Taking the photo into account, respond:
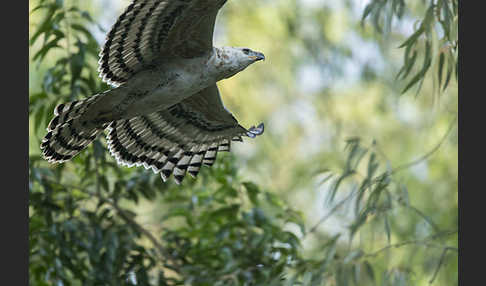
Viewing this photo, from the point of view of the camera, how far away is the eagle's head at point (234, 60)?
366 cm

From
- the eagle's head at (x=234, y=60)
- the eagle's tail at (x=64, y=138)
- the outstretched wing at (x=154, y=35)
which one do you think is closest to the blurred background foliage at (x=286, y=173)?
the eagle's tail at (x=64, y=138)

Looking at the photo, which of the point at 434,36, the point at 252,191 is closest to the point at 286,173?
the point at 252,191

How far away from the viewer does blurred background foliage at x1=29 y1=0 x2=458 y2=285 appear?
169 inches

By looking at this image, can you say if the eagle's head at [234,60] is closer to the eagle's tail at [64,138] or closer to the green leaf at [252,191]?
the eagle's tail at [64,138]

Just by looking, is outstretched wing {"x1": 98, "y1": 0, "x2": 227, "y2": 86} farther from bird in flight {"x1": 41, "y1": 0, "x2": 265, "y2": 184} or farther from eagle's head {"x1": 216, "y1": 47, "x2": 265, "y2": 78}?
eagle's head {"x1": 216, "y1": 47, "x2": 265, "y2": 78}

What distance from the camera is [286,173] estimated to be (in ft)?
31.9

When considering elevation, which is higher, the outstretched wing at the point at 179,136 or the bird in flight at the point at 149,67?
the bird in flight at the point at 149,67

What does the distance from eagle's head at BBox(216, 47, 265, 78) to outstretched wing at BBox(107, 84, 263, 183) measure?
556mm

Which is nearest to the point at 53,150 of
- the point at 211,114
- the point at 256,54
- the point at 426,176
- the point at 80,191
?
the point at 80,191

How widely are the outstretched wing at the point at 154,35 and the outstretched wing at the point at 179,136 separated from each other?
577mm

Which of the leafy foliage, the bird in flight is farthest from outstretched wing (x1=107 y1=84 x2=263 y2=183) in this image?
the leafy foliage

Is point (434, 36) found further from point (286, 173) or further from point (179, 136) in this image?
point (286, 173)

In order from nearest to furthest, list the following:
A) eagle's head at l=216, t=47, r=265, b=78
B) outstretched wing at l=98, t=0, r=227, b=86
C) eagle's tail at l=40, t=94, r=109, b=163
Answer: outstretched wing at l=98, t=0, r=227, b=86 < eagle's head at l=216, t=47, r=265, b=78 < eagle's tail at l=40, t=94, r=109, b=163

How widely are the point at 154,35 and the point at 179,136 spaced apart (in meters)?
1.00
